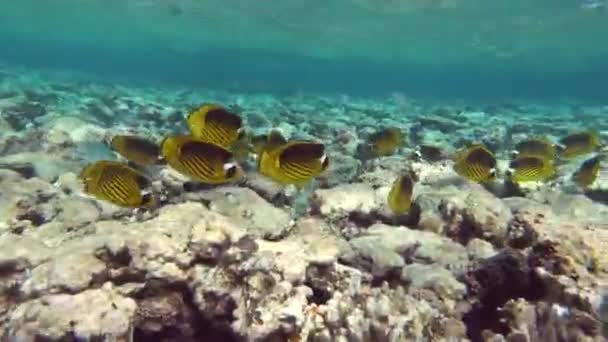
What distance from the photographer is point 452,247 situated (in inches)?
188

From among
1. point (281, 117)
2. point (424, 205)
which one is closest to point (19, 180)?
point (424, 205)

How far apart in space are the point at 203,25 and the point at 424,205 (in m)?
56.1

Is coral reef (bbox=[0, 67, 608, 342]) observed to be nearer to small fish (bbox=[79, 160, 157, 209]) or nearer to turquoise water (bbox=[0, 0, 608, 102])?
A: small fish (bbox=[79, 160, 157, 209])

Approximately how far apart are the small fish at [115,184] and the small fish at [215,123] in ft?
2.22

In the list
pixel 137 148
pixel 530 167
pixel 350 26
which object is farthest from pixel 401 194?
pixel 350 26

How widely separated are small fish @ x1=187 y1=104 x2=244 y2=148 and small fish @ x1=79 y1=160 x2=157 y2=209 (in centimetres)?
68

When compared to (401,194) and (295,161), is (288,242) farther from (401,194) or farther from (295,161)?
(401,194)

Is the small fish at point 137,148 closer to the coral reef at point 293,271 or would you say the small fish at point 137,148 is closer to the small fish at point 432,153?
the coral reef at point 293,271

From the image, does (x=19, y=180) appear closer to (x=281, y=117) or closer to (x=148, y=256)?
(x=148, y=256)

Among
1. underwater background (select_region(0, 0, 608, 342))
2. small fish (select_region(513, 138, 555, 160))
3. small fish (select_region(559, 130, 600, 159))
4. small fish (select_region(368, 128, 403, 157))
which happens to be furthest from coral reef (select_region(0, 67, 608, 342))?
small fish (select_region(559, 130, 600, 159))

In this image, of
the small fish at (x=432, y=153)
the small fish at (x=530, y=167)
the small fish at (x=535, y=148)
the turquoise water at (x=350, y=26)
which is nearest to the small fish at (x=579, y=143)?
the small fish at (x=535, y=148)

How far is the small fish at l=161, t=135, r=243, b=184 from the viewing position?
3523 millimetres

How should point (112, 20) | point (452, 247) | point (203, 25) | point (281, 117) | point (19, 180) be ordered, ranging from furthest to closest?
point (112, 20) < point (203, 25) < point (281, 117) < point (19, 180) < point (452, 247)

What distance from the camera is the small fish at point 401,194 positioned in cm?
522
